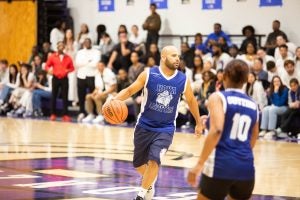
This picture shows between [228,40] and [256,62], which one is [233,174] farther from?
[228,40]

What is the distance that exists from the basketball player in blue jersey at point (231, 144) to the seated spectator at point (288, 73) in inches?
494

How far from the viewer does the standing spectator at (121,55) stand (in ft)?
74.4

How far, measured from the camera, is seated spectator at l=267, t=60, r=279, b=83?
62.0 feet

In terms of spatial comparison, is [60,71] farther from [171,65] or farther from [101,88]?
[171,65]

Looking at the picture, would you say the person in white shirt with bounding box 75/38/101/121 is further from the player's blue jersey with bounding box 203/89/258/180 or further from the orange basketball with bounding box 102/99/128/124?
the player's blue jersey with bounding box 203/89/258/180

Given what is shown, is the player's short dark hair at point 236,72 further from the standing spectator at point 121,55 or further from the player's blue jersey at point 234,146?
the standing spectator at point 121,55

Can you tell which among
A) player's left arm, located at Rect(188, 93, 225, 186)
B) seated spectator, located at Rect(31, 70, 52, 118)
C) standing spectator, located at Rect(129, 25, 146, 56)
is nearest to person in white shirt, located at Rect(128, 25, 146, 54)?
standing spectator, located at Rect(129, 25, 146, 56)

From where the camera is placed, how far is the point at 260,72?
19.0 meters

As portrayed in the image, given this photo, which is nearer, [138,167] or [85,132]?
[138,167]

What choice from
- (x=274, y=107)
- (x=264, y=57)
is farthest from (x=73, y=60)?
(x=274, y=107)

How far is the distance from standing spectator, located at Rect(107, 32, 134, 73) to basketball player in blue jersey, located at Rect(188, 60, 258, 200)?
16.6 m

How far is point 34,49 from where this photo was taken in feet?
83.4

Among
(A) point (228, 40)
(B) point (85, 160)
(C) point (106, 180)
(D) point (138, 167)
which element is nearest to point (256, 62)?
(A) point (228, 40)

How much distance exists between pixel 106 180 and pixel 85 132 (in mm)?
7596
